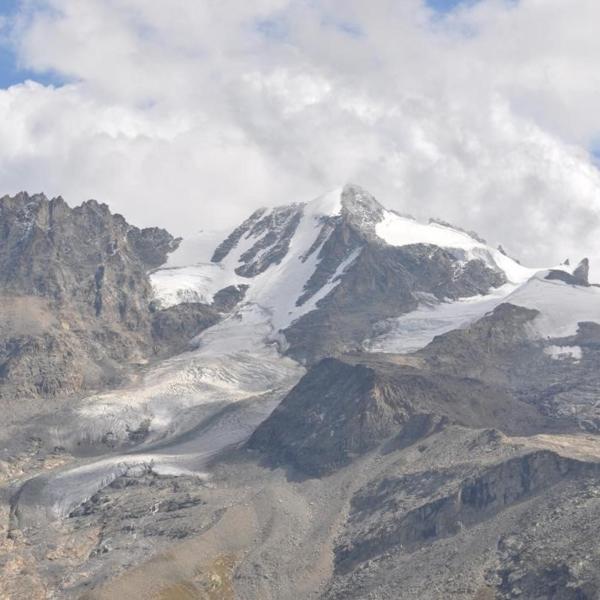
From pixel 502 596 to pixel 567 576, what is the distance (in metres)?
→ 9.21

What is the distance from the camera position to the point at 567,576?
195625 mm

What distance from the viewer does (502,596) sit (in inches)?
7844
